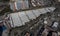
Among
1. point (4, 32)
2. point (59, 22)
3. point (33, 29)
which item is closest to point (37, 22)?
point (33, 29)

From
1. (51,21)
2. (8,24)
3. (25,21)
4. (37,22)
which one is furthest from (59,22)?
(8,24)

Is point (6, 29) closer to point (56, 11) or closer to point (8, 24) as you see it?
point (8, 24)

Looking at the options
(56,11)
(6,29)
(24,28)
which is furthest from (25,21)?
(56,11)

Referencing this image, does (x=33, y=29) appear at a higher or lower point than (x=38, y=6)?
lower

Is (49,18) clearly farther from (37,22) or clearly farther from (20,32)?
(20,32)

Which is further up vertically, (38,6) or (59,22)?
(38,6)

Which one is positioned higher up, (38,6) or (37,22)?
(38,6)

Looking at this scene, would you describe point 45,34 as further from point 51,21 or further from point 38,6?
point 38,6
